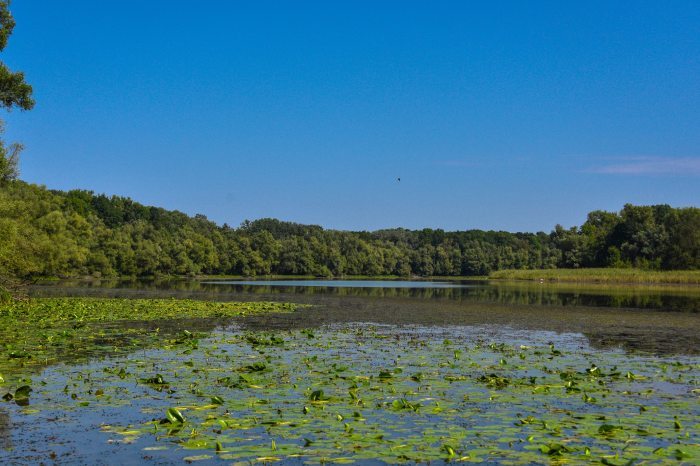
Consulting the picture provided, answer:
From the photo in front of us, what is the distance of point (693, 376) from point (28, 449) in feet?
49.4

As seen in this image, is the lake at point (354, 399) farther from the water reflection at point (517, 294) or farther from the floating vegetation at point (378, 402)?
the water reflection at point (517, 294)

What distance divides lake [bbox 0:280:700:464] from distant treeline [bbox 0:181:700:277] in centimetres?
3484

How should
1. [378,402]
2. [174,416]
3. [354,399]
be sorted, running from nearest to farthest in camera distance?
1. [174,416]
2. [378,402]
3. [354,399]

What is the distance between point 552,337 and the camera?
83.9ft

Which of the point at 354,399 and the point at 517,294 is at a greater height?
the point at 354,399

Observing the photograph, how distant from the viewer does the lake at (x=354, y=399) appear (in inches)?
378

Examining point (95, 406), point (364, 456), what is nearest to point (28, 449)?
point (95, 406)

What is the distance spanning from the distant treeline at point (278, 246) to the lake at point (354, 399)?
114 ft

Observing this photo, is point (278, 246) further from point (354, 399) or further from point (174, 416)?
point (174, 416)

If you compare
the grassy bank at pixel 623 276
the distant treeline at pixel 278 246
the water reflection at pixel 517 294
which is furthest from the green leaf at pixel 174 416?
the grassy bank at pixel 623 276

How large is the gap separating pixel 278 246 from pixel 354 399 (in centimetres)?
13798

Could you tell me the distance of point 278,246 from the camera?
150 metres

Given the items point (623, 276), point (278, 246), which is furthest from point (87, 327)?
point (278, 246)

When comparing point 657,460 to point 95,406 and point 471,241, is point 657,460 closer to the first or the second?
point 95,406
